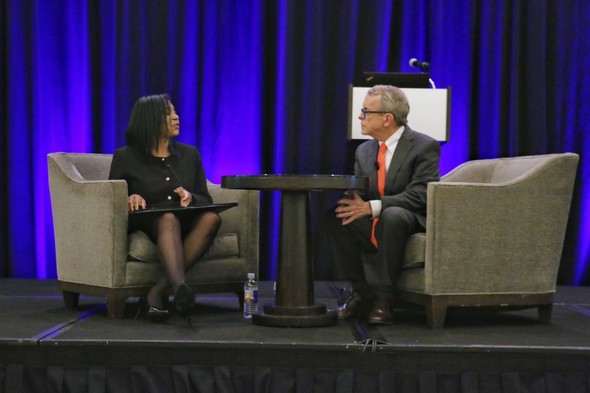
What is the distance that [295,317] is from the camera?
10.4 feet

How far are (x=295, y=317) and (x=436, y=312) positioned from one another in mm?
546

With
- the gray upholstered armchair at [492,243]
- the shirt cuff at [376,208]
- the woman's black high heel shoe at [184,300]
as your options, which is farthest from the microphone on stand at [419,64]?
the woman's black high heel shoe at [184,300]

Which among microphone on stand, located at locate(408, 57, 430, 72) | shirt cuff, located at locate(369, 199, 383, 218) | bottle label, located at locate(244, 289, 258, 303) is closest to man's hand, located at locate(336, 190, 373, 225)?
shirt cuff, located at locate(369, 199, 383, 218)

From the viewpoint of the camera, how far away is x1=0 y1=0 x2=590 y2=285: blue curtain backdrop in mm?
5199

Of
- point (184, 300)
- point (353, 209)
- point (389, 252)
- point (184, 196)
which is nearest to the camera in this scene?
point (184, 300)

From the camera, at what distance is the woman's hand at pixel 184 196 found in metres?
3.55

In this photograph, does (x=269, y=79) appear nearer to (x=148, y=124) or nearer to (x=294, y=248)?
(x=148, y=124)

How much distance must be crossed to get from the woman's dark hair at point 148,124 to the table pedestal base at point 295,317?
94 cm

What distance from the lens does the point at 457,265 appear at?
3180 millimetres

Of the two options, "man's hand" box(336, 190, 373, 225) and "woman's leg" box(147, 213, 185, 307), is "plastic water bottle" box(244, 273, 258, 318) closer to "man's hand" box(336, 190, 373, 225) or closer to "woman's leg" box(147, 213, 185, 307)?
"woman's leg" box(147, 213, 185, 307)

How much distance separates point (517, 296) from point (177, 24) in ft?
9.78

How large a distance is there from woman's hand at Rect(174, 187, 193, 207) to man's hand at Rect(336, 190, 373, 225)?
0.66 m

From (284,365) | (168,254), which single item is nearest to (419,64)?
(168,254)

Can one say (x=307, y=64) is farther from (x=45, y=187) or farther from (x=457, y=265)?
(x=457, y=265)
